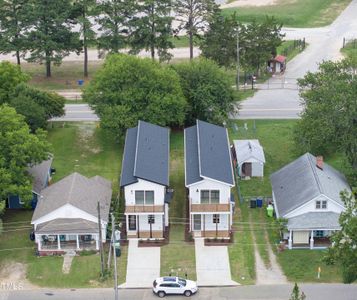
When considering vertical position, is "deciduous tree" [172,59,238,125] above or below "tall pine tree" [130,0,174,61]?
below

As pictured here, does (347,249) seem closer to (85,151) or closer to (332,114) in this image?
(332,114)

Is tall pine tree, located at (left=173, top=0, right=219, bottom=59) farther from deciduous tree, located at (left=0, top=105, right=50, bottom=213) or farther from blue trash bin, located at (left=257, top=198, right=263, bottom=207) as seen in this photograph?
deciduous tree, located at (left=0, top=105, right=50, bottom=213)

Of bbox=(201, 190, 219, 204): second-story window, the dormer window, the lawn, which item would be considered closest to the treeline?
the lawn

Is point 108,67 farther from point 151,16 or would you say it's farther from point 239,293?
point 239,293

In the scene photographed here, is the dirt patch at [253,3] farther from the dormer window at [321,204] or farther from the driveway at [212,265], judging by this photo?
the driveway at [212,265]

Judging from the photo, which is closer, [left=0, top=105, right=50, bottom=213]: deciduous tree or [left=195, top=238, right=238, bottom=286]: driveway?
[left=195, top=238, right=238, bottom=286]: driveway

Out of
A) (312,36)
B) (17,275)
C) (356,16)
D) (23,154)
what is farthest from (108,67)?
A: (356,16)
